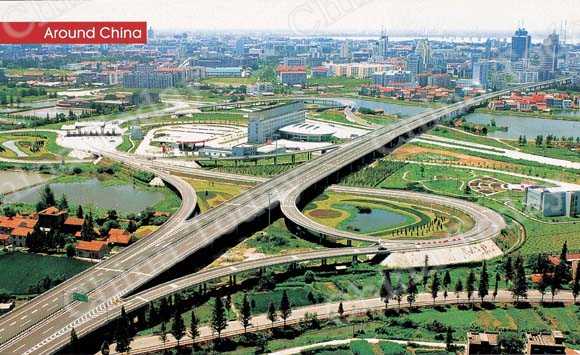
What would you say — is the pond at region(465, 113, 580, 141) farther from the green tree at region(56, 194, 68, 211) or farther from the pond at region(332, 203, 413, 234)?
the green tree at region(56, 194, 68, 211)

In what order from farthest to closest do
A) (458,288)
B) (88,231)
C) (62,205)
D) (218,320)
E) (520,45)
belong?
(520,45) → (62,205) → (88,231) → (458,288) → (218,320)

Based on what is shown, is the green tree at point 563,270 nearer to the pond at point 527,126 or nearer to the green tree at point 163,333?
the green tree at point 163,333

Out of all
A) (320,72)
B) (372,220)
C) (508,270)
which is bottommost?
(372,220)

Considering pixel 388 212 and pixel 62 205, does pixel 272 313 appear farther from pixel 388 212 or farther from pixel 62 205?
pixel 62 205

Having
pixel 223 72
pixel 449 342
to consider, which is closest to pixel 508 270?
pixel 449 342

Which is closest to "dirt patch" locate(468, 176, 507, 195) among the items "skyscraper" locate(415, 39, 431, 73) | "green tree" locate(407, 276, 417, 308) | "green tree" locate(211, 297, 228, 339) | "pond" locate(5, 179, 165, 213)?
"green tree" locate(407, 276, 417, 308)
